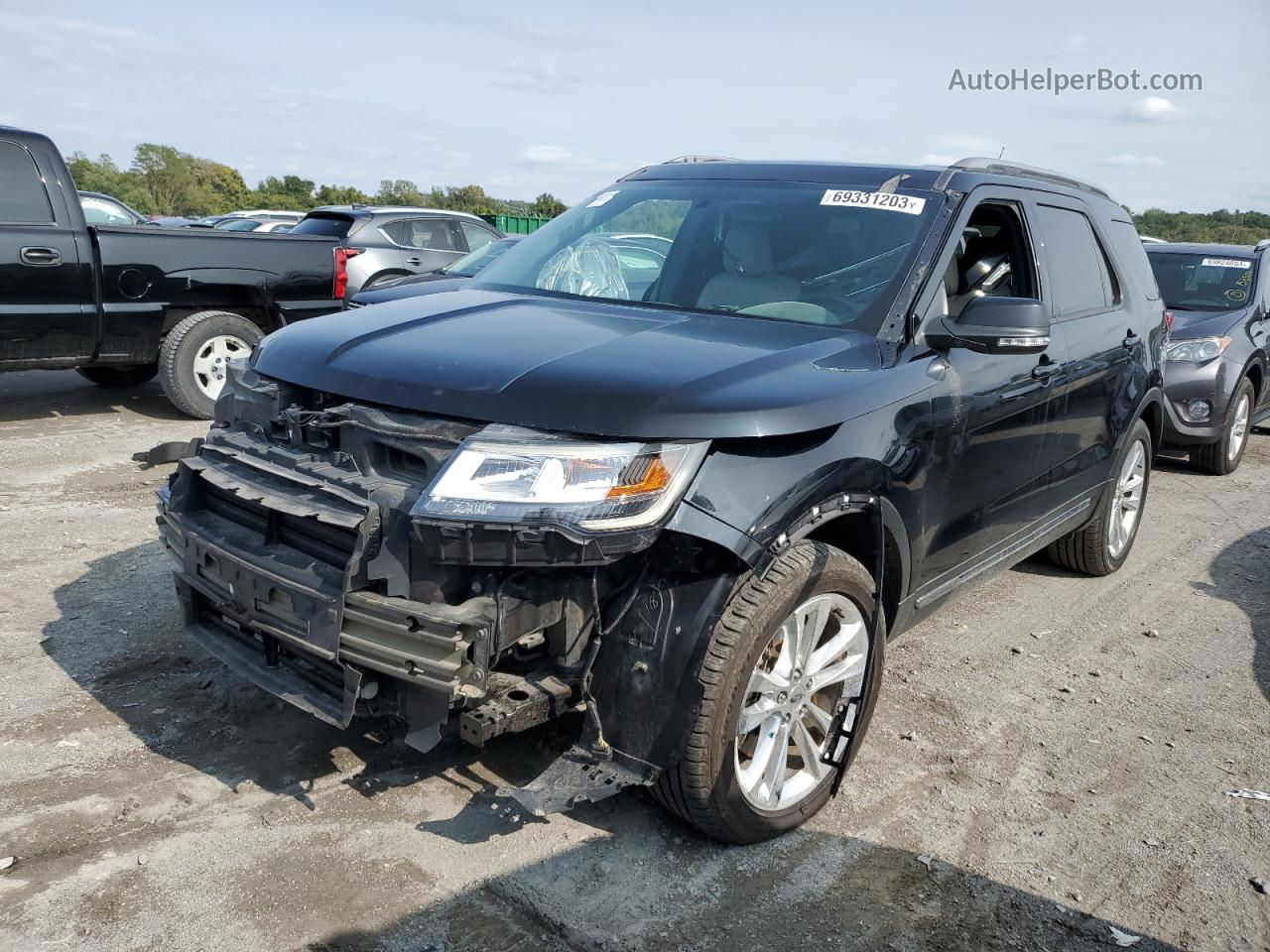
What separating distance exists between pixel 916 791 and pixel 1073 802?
0.51m

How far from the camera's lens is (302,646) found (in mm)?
2689

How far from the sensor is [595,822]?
3090 millimetres

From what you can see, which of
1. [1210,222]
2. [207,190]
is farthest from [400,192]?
[1210,222]

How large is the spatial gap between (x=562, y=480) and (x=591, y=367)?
386 millimetres

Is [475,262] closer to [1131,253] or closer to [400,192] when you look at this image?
[1131,253]

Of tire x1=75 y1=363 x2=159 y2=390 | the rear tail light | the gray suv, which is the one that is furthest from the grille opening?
the gray suv

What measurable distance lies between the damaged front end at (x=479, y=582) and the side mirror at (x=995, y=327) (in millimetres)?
1227

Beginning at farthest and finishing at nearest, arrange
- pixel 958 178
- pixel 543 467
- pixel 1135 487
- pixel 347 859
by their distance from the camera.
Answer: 1. pixel 1135 487
2. pixel 958 178
3. pixel 347 859
4. pixel 543 467

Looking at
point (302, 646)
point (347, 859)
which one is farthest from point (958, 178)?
point (347, 859)

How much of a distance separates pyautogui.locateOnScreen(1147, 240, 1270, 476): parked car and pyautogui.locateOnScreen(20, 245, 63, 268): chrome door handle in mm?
8227

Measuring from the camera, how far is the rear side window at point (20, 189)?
7207 millimetres

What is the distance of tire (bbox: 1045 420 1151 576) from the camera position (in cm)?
531

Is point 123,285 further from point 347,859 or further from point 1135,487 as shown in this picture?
point 1135,487

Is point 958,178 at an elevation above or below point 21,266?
above
